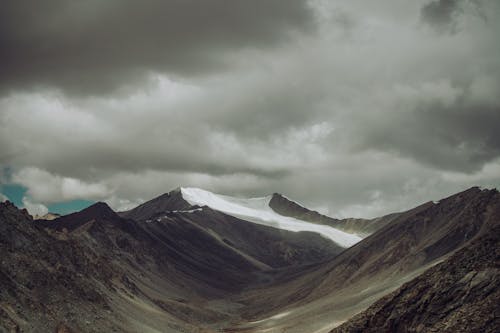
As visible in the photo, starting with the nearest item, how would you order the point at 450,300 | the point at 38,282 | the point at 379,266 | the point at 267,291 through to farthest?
1. the point at 450,300
2. the point at 38,282
3. the point at 379,266
4. the point at 267,291

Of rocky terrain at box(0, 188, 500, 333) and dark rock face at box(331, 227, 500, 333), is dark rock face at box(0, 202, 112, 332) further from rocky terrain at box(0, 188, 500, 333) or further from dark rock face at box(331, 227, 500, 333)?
dark rock face at box(331, 227, 500, 333)

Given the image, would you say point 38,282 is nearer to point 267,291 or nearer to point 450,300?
point 450,300

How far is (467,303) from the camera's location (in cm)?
4350

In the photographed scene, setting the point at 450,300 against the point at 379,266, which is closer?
the point at 450,300

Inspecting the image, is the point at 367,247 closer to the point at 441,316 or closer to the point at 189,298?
the point at 189,298

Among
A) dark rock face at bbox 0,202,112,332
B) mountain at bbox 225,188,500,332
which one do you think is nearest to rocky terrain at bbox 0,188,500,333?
dark rock face at bbox 0,202,112,332

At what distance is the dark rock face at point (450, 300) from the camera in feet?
135

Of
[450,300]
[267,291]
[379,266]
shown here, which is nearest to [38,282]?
[450,300]

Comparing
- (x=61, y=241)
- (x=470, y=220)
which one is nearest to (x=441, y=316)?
(x=61, y=241)

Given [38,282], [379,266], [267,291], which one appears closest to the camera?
[38,282]

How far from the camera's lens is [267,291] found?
200 meters

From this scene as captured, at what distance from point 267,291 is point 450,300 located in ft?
523

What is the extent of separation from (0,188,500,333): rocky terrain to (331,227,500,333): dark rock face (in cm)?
11

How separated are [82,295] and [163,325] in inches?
917
